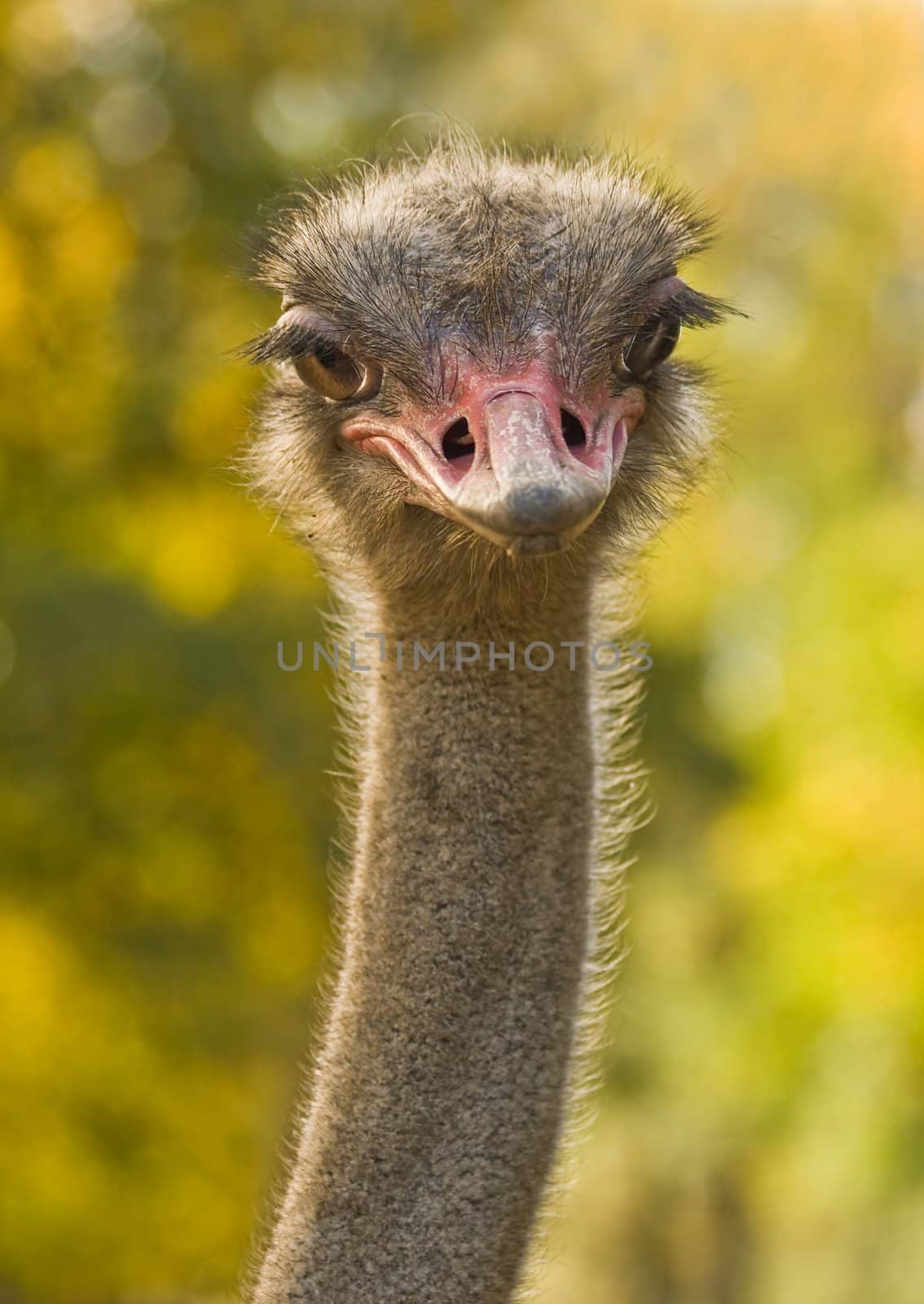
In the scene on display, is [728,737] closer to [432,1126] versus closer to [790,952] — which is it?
[790,952]

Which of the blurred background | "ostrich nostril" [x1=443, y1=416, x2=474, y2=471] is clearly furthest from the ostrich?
the blurred background

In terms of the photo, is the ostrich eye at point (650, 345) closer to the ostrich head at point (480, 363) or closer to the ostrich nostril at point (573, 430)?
the ostrich head at point (480, 363)

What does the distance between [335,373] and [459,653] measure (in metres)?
0.40

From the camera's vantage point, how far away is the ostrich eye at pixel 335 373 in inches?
75.2

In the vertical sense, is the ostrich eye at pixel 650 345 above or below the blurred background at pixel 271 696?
below

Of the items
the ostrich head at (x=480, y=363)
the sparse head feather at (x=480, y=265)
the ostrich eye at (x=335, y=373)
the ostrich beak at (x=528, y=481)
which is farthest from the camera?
the ostrich eye at (x=335, y=373)

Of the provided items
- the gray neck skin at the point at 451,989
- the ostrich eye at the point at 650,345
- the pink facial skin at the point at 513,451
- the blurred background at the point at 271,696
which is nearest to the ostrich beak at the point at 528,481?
the pink facial skin at the point at 513,451

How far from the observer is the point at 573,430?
1736 millimetres

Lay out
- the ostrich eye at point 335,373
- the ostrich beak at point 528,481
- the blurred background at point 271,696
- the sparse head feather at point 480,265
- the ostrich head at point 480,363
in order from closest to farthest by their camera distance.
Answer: the ostrich beak at point 528,481, the ostrich head at point 480,363, the sparse head feather at point 480,265, the ostrich eye at point 335,373, the blurred background at point 271,696

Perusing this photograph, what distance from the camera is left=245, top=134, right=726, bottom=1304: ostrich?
1801 mm

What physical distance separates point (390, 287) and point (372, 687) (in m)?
0.61

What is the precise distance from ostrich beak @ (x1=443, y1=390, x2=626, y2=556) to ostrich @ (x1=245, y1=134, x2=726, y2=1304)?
0.01 m

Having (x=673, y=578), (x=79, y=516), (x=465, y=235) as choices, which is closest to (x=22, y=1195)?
(x=79, y=516)

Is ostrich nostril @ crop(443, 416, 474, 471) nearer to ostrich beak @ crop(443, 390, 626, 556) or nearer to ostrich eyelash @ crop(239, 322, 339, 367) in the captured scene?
ostrich beak @ crop(443, 390, 626, 556)
